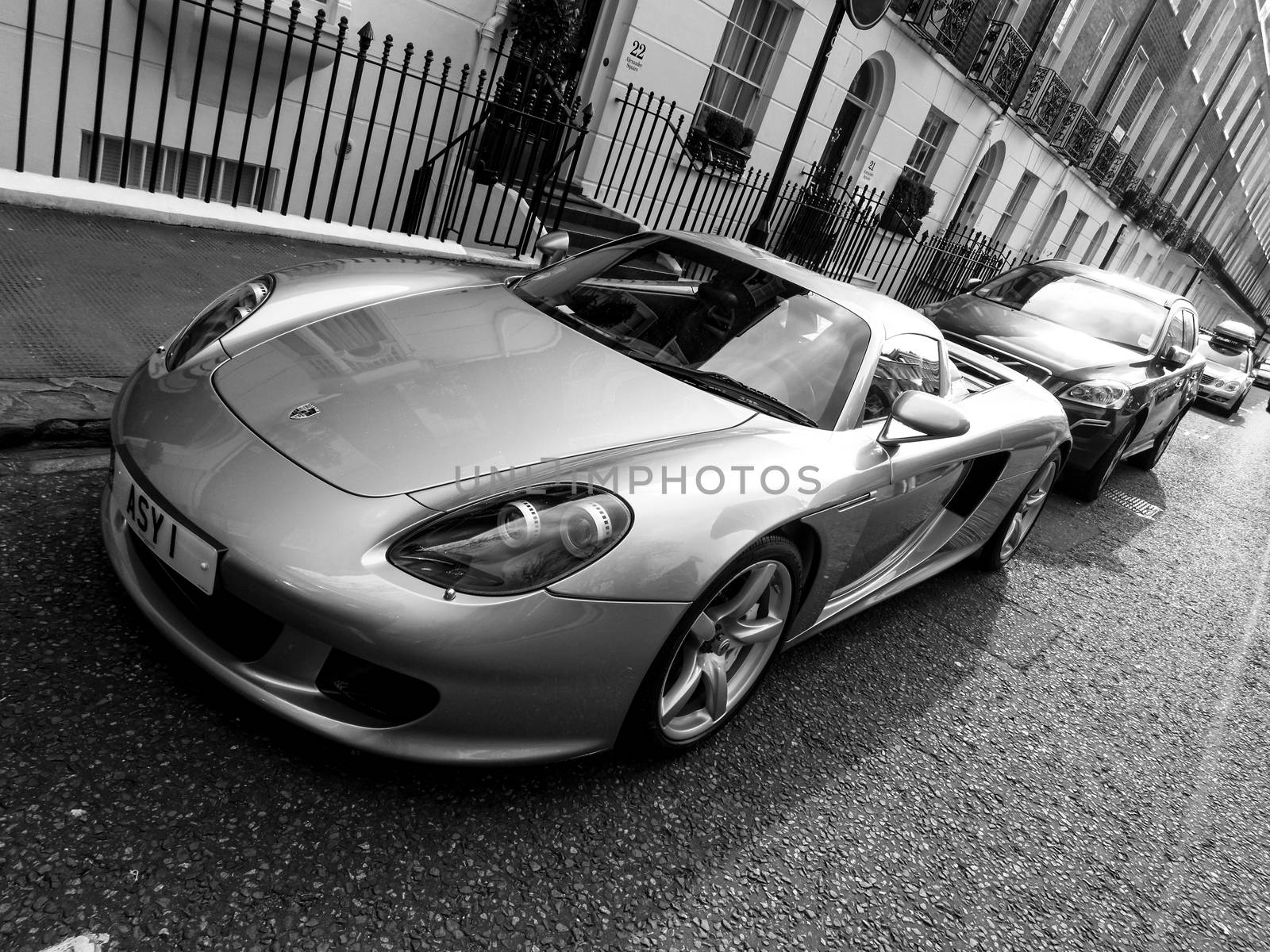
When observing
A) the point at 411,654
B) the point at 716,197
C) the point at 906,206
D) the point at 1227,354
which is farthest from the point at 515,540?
the point at 1227,354

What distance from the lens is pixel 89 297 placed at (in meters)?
3.88

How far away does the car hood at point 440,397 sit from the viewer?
2.00 metres

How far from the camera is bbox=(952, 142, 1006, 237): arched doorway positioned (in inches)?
666

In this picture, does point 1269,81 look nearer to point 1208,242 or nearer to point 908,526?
point 1208,242

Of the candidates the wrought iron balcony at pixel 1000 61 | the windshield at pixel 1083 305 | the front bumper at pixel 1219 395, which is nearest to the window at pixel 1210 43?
the wrought iron balcony at pixel 1000 61

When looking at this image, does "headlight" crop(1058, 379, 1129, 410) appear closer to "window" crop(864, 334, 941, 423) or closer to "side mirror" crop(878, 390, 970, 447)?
"window" crop(864, 334, 941, 423)

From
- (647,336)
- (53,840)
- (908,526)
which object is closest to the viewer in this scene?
(53,840)

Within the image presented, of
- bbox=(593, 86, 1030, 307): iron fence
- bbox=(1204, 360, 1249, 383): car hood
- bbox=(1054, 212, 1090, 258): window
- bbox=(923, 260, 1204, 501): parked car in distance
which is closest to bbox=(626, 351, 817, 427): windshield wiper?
bbox=(923, 260, 1204, 501): parked car in distance

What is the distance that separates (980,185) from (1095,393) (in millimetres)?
12939

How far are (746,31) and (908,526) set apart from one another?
8.92 m

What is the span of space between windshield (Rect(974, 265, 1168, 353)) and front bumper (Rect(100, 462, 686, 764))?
20.6ft

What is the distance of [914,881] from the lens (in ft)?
7.50

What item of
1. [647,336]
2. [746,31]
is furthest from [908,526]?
[746,31]

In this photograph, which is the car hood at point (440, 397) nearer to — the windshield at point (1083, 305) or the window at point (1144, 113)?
the windshield at point (1083, 305)
